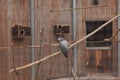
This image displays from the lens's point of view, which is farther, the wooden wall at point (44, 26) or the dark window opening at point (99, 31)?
the dark window opening at point (99, 31)

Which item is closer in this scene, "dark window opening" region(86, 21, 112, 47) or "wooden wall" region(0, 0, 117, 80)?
"wooden wall" region(0, 0, 117, 80)

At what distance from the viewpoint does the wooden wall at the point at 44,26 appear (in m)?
7.70

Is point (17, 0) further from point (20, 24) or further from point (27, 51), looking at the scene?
point (27, 51)

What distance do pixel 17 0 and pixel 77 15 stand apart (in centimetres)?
144

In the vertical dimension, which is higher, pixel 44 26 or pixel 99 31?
pixel 44 26

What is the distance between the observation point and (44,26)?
802 cm

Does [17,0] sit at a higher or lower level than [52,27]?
higher

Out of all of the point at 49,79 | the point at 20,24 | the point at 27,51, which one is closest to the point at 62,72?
the point at 49,79

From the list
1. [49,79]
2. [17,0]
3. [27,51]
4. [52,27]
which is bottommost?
[49,79]

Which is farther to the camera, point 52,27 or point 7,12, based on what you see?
point 52,27

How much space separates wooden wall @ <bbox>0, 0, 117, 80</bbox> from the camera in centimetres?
770

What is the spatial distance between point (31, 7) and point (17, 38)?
758 mm

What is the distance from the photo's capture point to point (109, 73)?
8.36m

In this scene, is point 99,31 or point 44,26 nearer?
point 44,26
